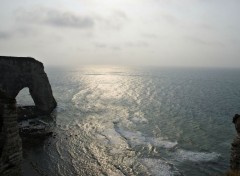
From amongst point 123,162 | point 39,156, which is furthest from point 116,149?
point 39,156

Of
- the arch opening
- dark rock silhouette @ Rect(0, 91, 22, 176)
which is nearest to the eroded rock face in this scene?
the arch opening

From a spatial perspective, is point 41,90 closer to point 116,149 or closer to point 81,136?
point 81,136

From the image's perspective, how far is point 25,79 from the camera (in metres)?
71.6

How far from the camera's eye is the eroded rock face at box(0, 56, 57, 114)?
6862cm

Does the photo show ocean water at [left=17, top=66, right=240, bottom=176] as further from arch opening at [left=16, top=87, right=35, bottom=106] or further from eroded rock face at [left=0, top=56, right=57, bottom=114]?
arch opening at [left=16, top=87, right=35, bottom=106]

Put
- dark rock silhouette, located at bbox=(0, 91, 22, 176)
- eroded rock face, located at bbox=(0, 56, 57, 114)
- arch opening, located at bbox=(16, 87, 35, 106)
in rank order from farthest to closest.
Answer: arch opening, located at bbox=(16, 87, 35, 106)
eroded rock face, located at bbox=(0, 56, 57, 114)
dark rock silhouette, located at bbox=(0, 91, 22, 176)

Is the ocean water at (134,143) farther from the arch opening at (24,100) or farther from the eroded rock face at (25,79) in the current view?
the arch opening at (24,100)

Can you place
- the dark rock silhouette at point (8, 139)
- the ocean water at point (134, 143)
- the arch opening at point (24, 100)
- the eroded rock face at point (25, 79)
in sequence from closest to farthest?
1. the dark rock silhouette at point (8, 139)
2. the ocean water at point (134, 143)
3. the eroded rock face at point (25, 79)
4. the arch opening at point (24, 100)

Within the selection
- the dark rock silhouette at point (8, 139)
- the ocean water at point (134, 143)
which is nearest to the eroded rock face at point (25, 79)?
the ocean water at point (134, 143)

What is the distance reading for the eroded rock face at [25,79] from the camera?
225 feet

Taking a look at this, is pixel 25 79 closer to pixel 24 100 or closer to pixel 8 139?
pixel 24 100

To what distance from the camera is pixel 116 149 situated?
161ft

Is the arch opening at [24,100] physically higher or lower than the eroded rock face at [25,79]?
lower

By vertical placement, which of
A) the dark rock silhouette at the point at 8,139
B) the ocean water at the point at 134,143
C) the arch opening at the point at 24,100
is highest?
the dark rock silhouette at the point at 8,139
